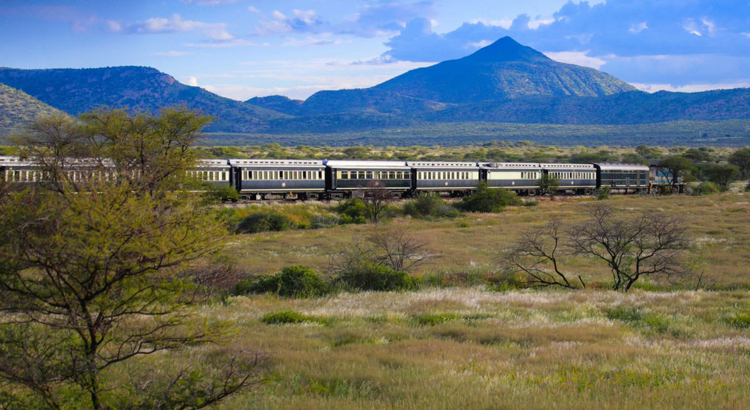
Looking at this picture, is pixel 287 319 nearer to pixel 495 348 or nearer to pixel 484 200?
pixel 495 348

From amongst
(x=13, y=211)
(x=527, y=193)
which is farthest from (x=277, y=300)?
(x=527, y=193)

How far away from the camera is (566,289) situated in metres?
17.6

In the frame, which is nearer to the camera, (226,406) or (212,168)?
(226,406)

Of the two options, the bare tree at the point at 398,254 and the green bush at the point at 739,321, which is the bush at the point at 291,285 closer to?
the bare tree at the point at 398,254

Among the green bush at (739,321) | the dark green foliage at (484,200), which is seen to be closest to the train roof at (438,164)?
the dark green foliage at (484,200)

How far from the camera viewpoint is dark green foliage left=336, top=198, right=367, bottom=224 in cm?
4103

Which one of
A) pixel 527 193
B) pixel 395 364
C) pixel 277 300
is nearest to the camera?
pixel 395 364

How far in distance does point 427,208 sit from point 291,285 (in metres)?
30.0

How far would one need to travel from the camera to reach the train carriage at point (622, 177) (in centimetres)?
6406

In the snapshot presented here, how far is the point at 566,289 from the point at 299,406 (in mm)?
13583

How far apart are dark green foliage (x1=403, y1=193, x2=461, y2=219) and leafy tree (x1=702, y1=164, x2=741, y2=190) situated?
43.7 metres

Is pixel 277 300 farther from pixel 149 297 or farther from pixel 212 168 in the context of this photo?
pixel 212 168

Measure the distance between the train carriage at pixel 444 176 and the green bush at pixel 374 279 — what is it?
33030 mm

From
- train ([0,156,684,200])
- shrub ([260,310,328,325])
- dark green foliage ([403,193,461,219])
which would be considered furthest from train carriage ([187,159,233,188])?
shrub ([260,310,328,325])
